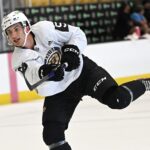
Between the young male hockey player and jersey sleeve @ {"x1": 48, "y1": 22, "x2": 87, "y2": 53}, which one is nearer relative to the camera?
the young male hockey player

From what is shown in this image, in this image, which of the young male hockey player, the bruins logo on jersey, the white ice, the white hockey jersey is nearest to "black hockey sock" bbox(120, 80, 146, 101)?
the young male hockey player

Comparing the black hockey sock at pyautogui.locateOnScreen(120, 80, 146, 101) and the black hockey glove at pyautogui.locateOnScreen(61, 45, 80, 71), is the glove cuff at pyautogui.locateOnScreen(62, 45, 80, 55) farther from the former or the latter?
the black hockey sock at pyautogui.locateOnScreen(120, 80, 146, 101)

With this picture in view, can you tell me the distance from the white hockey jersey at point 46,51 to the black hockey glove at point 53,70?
1.4 inches

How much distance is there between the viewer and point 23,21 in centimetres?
295

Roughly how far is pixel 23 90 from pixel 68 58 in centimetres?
321

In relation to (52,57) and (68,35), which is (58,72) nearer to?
(52,57)

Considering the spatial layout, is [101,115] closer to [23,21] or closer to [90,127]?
[90,127]

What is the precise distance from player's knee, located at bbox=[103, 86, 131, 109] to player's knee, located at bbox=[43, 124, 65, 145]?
29 cm

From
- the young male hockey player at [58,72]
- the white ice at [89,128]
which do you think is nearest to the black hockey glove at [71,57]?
the young male hockey player at [58,72]

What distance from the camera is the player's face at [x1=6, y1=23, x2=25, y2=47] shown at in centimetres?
287

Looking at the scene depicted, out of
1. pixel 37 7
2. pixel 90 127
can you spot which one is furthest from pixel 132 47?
pixel 90 127

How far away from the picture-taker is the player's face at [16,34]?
287cm

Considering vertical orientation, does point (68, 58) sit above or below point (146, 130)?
above

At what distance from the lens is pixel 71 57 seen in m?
2.93
